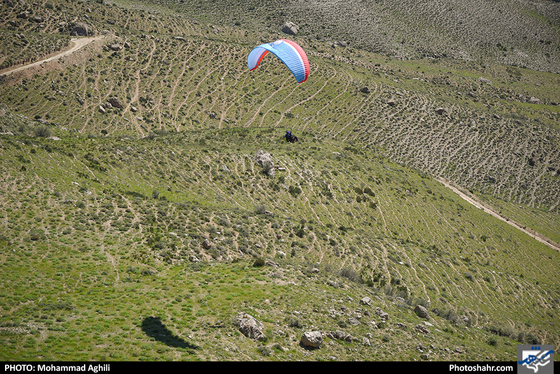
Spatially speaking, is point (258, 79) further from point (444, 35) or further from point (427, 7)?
point (427, 7)

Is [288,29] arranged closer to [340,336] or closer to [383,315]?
[383,315]

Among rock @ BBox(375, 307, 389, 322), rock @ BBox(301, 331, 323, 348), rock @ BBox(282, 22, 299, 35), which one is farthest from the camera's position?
rock @ BBox(282, 22, 299, 35)

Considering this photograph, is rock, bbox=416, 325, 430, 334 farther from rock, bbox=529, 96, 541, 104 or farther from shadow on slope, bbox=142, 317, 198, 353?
rock, bbox=529, 96, 541, 104

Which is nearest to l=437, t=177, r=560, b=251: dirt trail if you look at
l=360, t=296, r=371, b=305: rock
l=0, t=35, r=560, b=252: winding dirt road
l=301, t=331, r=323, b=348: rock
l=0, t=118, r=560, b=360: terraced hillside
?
l=0, t=35, r=560, b=252: winding dirt road

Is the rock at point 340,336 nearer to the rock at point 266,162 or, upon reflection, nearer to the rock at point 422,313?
the rock at point 422,313

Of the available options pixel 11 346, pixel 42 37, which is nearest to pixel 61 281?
pixel 11 346

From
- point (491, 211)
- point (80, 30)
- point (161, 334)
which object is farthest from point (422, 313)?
point (80, 30)
